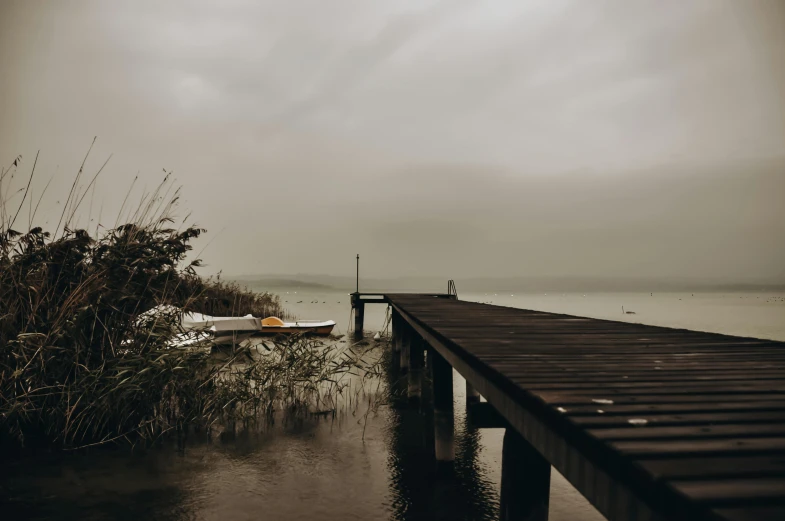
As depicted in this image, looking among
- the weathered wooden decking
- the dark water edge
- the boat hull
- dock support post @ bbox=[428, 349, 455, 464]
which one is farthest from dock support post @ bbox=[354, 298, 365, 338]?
the weathered wooden decking

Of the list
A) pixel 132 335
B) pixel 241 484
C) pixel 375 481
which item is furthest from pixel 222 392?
pixel 375 481

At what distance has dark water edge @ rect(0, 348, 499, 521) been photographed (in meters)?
4.80

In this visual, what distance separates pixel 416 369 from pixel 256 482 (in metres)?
4.45

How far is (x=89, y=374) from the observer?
19.1 ft

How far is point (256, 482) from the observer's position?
5480 mm

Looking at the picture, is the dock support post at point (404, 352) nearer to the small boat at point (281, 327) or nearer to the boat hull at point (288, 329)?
the boat hull at point (288, 329)

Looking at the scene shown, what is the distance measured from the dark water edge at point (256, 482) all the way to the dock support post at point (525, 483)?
2.04 m

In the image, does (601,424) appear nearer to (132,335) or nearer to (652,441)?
(652,441)

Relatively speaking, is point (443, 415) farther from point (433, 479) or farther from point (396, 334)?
point (396, 334)

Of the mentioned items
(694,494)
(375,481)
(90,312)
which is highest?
(90,312)

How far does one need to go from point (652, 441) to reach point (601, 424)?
0.20 meters

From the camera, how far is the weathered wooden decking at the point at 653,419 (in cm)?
Answer: 134

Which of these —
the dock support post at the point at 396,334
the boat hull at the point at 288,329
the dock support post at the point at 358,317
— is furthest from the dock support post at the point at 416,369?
the dock support post at the point at 358,317

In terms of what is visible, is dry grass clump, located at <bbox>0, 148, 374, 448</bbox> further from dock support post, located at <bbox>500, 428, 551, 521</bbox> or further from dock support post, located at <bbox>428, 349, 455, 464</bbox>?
dock support post, located at <bbox>500, 428, 551, 521</bbox>
